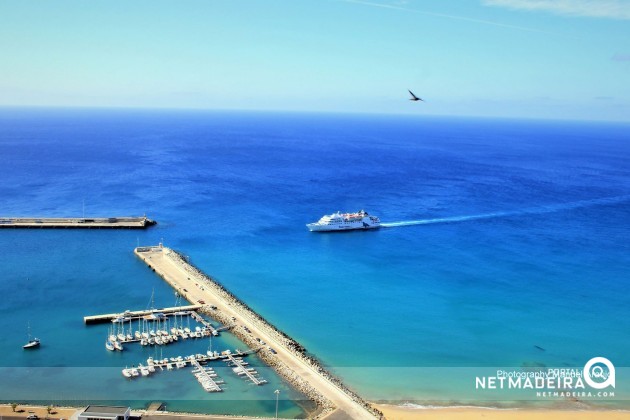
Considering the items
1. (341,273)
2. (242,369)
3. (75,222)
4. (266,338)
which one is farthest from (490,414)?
(75,222)

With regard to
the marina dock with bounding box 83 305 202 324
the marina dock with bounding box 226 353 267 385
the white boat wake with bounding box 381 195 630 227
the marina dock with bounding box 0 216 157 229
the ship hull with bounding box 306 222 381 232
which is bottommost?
the marina dock with bounding box 226 353 267 385

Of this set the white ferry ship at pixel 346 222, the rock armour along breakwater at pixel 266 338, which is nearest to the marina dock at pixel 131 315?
the rock armour along breakwater at pixel 266 338

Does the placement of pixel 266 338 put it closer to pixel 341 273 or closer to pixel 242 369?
pixel 242 369

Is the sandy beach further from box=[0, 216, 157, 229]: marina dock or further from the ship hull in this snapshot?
box=[0, 216, 157, 229]: marina dock

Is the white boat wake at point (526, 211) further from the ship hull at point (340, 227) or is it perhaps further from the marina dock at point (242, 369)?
the marina dock at point (242, 369)

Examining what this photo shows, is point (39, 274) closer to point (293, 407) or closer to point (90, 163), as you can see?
point (293, 407)

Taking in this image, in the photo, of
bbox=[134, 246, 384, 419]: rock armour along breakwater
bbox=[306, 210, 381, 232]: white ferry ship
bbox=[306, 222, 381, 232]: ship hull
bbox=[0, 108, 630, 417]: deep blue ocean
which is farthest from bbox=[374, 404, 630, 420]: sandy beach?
bbox=[306, 210, 381, 232]: white ferry ship

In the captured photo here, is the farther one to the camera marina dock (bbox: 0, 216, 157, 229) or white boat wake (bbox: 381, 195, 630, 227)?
white boat wake (bbox: 381, 195, 630, 227)
